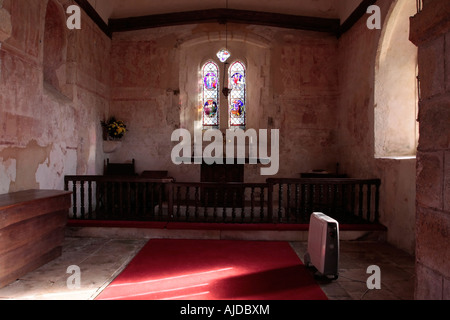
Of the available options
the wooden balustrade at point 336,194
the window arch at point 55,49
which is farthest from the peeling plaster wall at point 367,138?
the window arch at point 55,49

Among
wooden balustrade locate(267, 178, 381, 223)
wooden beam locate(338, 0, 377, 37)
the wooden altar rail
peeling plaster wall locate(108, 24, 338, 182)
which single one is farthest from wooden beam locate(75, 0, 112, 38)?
wooden beam locate(338, 0, 377, 37)

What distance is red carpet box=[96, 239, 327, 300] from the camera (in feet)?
9.70

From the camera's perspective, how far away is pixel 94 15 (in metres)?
7.01

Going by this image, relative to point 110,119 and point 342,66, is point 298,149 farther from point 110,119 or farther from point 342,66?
point 110,119

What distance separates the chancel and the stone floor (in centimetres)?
7

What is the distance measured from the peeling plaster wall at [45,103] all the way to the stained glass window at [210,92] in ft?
9.29

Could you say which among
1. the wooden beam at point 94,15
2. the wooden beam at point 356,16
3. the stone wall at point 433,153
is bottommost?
→ the stone wall at point 433,153

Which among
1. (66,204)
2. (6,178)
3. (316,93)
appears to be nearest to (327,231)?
(66,204)

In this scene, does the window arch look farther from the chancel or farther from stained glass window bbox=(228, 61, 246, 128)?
stained glass window bbox=(228, 61, 246, 128)

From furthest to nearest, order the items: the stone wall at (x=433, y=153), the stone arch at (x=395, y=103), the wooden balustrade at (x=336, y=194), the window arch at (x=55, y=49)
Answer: the window arch at (x=55, y=49)
the stone arch at (x=395, y=103)
the wooden balustrade at (x=336, y=194)
the stone wall at (x=433, y=153)

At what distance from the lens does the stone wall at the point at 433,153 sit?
70.1 inches

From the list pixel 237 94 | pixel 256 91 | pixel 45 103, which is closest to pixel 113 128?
pixel 45 103

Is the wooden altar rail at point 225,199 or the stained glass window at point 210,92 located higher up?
the stained glass window at point 210,92

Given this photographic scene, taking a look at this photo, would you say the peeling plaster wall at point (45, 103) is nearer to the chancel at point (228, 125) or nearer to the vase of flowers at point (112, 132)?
the chancel at point (228, 125)
